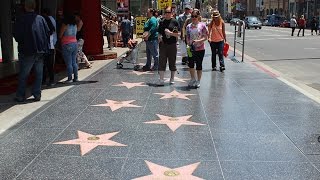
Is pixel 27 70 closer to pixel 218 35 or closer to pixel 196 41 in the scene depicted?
pixel 196 41

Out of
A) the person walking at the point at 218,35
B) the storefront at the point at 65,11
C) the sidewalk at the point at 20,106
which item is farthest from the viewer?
the storefront at the point at 65,11

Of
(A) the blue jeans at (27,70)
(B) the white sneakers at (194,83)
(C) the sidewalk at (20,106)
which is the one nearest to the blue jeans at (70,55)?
(C) the sidewalk at (20,106)

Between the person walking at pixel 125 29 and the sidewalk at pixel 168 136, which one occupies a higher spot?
the person walking at pixel 125 29

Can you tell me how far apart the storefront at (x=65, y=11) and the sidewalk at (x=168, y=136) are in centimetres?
615

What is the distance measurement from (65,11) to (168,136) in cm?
978

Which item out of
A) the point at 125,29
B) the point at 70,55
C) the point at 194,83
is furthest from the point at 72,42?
the point at 125,29

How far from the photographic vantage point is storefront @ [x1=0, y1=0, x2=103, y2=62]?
15062mm

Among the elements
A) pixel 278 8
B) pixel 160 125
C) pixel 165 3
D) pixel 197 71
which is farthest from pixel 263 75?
pixel 278 8

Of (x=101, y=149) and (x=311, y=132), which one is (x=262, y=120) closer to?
(x=311, y=132)

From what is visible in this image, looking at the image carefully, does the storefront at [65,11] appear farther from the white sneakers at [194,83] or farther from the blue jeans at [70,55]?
the white sneakers at [194,83]

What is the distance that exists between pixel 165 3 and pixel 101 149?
21095mm

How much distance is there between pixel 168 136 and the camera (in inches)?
243

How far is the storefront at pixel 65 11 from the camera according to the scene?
1506 centimetres

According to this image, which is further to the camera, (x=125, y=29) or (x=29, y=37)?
(x=125, y=29)
